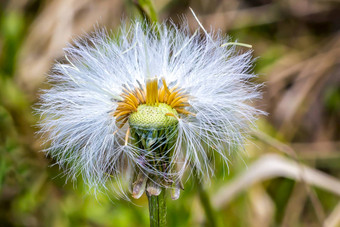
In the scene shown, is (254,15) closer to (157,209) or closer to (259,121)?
(259,121)

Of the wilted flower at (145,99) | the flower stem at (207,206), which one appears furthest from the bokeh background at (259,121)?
the wilted flower at (145,99)

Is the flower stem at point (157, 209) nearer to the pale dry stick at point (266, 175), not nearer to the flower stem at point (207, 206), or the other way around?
the flower stem at point (207, 206)

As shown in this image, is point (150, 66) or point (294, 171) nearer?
point (150, 66)

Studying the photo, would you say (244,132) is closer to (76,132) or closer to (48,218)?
(76,132)

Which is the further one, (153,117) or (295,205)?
(295,205)

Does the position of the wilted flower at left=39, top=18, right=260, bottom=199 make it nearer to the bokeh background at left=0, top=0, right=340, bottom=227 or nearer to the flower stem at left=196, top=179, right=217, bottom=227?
the flower stem at left=196, top=179, right=217, bottom=227

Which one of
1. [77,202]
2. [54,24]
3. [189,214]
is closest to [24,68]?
[54,24]

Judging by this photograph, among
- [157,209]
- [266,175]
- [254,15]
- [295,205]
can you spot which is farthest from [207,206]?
[254,15]
